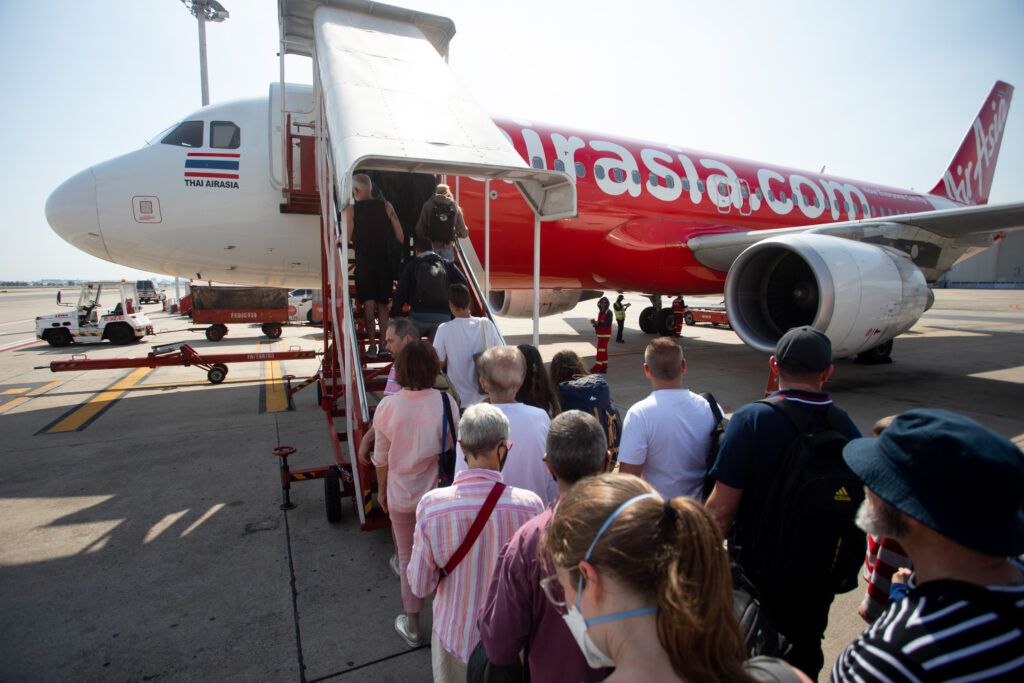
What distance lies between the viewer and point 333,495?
3.87m

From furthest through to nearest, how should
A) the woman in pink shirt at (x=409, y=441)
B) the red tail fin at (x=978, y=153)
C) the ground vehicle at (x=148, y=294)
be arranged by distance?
the ground vehicle at (x=148, y=294) → the red tail fin at (x=978, y=153) → the woman in pink shirt at (x=409, y=441)

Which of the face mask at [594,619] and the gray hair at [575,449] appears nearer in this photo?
the face mask at [594,619]

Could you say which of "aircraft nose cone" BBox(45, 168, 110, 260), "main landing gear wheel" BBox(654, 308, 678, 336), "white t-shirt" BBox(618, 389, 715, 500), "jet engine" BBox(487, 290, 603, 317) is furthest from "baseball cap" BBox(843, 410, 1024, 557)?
"main landing gear wheel" BBox(654, 308, 678, 336)

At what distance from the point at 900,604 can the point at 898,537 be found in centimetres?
16

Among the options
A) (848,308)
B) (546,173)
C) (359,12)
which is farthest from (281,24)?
(848,308)

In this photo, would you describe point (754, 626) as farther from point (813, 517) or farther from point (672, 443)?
point (672, 443)

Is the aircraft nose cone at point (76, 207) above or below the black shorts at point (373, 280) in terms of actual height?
above

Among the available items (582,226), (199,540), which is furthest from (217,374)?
(582,226)

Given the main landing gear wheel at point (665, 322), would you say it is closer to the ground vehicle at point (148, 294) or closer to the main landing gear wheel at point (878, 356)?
the main landing gear wheel at point (878, 356)

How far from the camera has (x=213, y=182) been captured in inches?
253

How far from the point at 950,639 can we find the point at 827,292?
249 inches

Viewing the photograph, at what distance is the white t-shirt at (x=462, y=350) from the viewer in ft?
12.1

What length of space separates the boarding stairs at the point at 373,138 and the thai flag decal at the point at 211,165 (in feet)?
5.58

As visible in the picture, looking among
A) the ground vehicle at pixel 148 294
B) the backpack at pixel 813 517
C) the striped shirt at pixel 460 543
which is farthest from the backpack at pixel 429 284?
the ground vehicle at pixel 148 294
